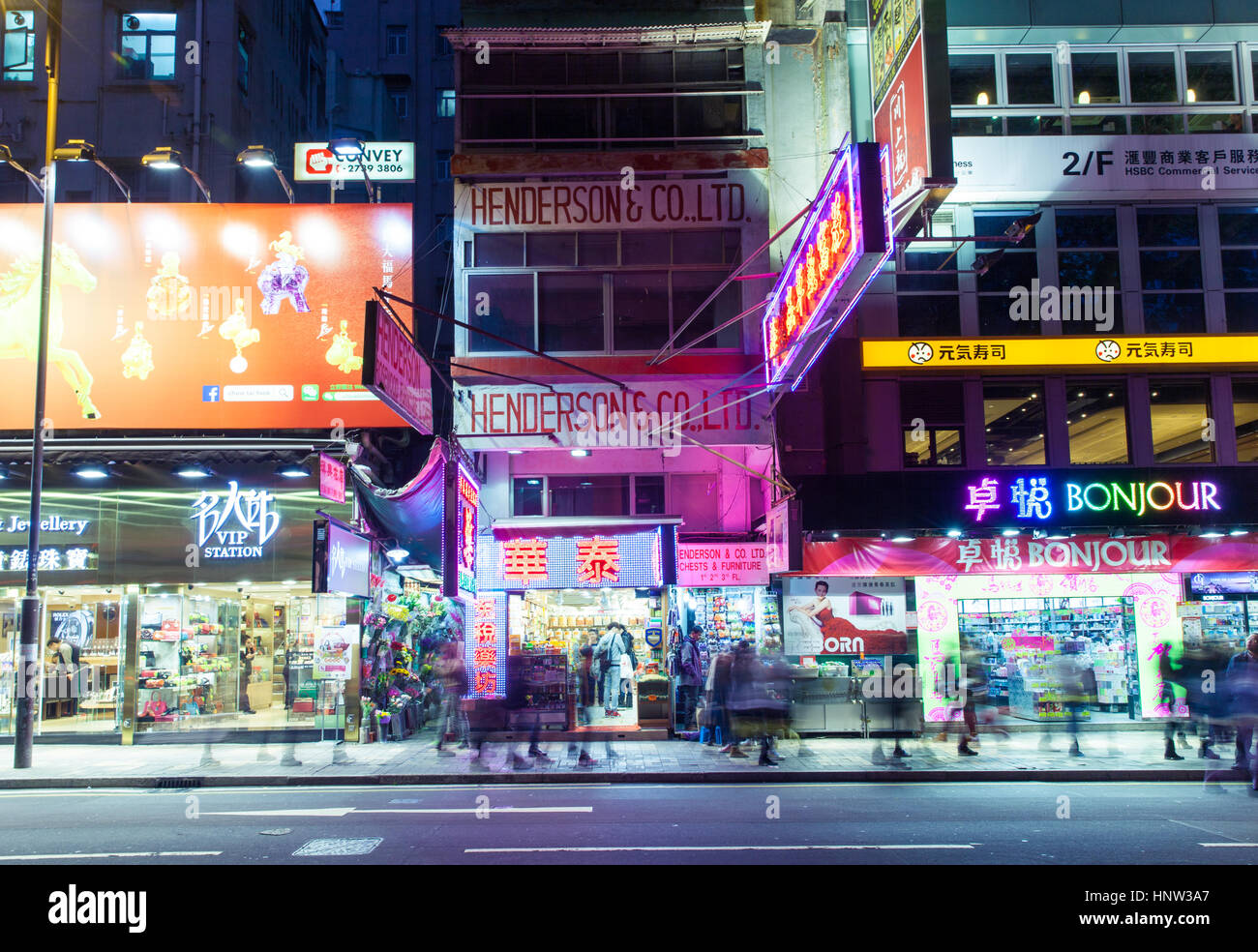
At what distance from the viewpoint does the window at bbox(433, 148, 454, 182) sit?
41.4m

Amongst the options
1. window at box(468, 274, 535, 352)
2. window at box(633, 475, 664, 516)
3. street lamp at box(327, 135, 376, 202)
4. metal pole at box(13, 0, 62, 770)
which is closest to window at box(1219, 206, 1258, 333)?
window at box(633, 475, 664, 516)

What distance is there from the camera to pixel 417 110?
42562mm

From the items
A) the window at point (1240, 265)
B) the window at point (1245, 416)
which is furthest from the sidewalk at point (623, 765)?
the window at point (1240, 265)

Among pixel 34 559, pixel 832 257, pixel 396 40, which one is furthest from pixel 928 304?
pixel 396 40

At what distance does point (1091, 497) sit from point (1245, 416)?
478cm

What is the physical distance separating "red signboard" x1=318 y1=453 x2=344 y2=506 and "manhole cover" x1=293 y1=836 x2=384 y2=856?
7206mm

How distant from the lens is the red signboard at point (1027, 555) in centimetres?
1827

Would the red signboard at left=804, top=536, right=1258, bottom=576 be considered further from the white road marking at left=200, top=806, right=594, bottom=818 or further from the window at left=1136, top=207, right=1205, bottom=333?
the white road marking at left=200, top=806, right=594, bottom=818

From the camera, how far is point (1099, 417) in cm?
1933

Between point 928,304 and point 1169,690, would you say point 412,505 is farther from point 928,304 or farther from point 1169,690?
point 1169,690

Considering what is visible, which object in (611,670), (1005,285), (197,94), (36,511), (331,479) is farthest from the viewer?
(197,94)

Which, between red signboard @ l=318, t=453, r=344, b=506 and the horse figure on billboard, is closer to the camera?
red signboard @ l=318, t=453, r=344, b=506

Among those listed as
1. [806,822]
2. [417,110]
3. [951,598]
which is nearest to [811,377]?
[951,598]

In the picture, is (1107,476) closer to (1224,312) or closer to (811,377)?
(1224,312)
